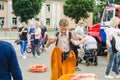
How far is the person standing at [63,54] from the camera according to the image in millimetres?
6801

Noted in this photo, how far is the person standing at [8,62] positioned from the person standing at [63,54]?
2.60 meters

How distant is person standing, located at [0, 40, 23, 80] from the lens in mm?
4070

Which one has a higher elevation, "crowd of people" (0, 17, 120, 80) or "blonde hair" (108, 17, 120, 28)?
"blonde hair" (108, 17, 120, 28)

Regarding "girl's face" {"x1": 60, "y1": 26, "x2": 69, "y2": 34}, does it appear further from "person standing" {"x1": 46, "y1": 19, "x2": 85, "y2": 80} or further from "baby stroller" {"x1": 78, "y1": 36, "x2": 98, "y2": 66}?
"baby stroller" {"x1": 78, "y1": 36, "x2": 98, "y2": 66}

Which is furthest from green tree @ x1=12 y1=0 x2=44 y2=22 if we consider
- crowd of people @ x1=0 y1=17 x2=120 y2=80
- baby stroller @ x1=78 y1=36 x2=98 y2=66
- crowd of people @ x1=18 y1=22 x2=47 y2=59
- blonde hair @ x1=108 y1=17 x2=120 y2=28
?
blonde hair @ x1=108 y1=17 x2=120 y2=28

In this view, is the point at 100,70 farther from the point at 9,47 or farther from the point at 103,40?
the point at 9,47

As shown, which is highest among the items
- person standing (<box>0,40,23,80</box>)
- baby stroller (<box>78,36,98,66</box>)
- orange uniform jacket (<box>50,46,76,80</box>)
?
person standing (<box>0,40,23,80</box>)

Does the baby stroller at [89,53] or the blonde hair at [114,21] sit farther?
the baby stroller at [89,53]

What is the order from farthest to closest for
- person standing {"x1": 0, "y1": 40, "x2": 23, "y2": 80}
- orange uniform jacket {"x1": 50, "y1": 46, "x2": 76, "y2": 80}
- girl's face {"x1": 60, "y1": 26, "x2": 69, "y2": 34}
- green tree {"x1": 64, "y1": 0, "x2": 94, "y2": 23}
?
green tree {"x1": 64, "y1": 0, "x2": 94, "y2": 23}
girl's face {"x1": 60, "y1": 26, "x2": 69, "y2": 34}
orange uniform jacket {"x1": 50, "y1": 46, "x2": 76, "y2": 80}
person standing {"x1": 0, "y1": 40, "x2": 23, "y2": 80}

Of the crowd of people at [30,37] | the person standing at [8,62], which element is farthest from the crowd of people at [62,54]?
the crowd of people at [30,37]

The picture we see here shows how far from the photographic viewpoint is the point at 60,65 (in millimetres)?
6828

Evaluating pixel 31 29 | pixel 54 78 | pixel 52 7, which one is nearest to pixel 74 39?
pixel 54 78

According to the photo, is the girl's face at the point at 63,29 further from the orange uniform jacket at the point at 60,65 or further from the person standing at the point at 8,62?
the person standing at the point at 8,62

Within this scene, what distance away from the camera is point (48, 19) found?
8138cm
